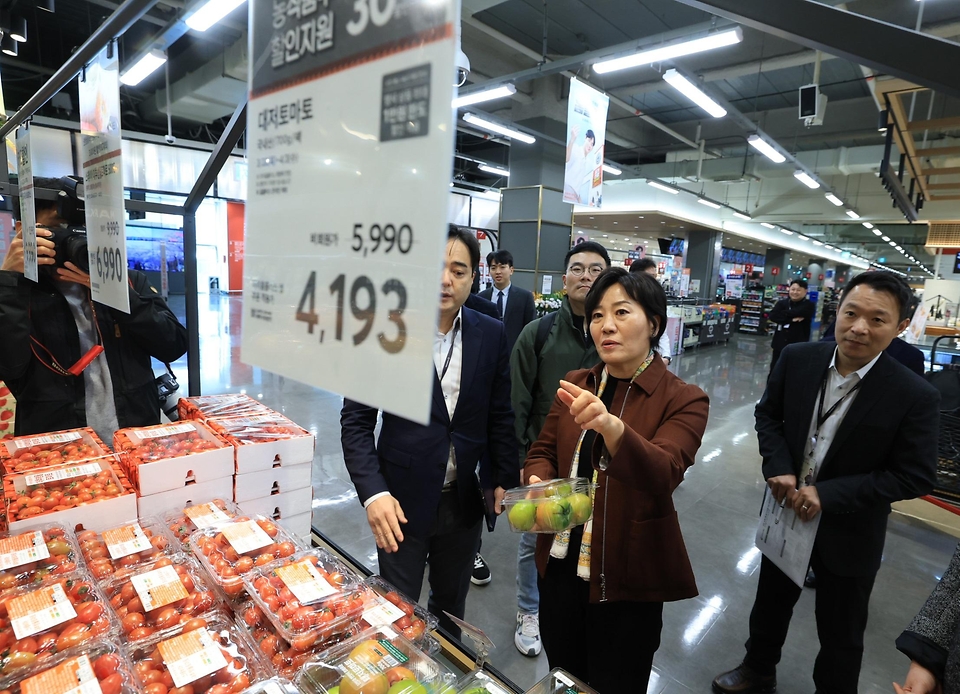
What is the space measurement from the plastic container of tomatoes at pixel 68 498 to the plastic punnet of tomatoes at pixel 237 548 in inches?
10.5

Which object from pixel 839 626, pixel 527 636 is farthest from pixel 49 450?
pixel 839 626

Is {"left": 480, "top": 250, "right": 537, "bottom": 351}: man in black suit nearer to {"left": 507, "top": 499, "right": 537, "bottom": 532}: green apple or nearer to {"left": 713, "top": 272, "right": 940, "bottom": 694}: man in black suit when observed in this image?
{"left": 713, "top": 272, "right": 940, "bottom": 694}: man in black suit

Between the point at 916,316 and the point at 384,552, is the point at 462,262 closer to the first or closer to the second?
the point at 384,552

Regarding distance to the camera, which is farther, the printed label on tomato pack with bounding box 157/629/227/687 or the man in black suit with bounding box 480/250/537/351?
the man in black suit with bounding box 480/250/537/351

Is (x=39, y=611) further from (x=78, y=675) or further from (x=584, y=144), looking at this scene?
(x=584, y=144)

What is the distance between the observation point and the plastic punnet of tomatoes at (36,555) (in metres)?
1.11

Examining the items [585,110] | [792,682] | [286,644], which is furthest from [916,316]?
Result: [286,644]

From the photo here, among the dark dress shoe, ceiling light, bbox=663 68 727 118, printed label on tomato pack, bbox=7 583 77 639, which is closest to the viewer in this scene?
printed label on tomato pack, bbox=7 583 77 639

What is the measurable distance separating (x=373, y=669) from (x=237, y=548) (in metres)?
0.53

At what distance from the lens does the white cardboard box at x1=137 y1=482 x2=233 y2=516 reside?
57.1 inches

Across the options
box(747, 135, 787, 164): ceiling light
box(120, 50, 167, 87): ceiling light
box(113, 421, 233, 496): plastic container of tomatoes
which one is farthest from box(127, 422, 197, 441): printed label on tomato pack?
box(747, 135, 787, 164): ceiling light

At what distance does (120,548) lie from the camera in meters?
1.25

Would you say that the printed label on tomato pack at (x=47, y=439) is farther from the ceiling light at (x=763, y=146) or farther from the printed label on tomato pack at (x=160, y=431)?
the ceiling light at (x=763, y=146)

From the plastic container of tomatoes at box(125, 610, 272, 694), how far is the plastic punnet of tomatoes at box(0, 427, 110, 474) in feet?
2.59
